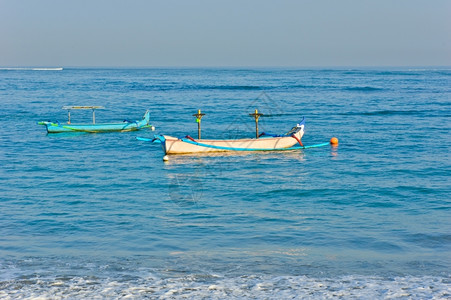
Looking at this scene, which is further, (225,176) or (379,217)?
(225,176)

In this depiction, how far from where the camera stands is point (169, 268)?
12852 millimetres

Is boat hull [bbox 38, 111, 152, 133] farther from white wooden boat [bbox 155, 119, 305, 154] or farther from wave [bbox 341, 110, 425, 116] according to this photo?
wave [bbox 341, 110, 425, 116]

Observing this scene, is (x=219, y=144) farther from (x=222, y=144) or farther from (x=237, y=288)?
(x=237, y=288)

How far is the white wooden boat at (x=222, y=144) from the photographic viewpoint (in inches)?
1138

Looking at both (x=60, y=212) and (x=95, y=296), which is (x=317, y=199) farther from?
(x=95, y=296)

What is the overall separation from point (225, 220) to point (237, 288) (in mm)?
5720

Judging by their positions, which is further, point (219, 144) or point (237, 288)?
point (219, 144)

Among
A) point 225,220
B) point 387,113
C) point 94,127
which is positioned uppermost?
point 94,127

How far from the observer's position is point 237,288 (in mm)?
11578

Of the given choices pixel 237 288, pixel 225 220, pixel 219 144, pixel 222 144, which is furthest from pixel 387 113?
pixel 237 288

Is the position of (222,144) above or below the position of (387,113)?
above

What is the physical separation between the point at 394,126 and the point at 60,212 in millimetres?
30598

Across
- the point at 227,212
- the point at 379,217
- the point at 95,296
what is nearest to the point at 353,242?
the point at 379,217

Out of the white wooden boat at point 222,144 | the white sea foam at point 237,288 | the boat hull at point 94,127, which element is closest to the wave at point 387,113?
the boat hull at point 94,127
